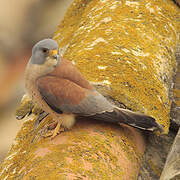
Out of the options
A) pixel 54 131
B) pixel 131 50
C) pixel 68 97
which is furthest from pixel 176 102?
pixel 54 131

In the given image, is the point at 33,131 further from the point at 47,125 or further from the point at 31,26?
the point at 31,26

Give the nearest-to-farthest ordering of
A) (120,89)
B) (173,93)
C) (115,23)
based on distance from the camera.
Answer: (120,89)
(173,93)
(115,23)

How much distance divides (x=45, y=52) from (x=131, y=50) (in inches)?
36.3

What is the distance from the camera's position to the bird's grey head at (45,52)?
247 centimetres

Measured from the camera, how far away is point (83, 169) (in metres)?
1.84

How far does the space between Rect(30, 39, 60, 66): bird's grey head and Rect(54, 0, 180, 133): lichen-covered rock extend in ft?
1.28

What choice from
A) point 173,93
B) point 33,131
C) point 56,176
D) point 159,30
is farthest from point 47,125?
point 159,30

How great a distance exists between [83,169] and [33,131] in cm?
93

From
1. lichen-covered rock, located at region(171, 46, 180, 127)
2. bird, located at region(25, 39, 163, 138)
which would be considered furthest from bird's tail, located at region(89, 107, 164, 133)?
lichen-covered rock, located at region(171, 46, 180, 127)

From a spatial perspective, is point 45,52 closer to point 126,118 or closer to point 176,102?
Result: point 126,118

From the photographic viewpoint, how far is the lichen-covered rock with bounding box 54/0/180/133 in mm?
2617

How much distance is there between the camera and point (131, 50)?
9.91 ft

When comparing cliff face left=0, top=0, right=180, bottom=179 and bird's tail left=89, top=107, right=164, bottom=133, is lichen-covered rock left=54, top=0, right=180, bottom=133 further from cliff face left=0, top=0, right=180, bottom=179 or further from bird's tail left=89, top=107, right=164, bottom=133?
bird's tail left=89, top=107, right=164, bottom=133

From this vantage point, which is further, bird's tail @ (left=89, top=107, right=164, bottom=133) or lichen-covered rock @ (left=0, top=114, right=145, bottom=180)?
bird's tail @ (left=89, top=107, right=164, bottom=133)
